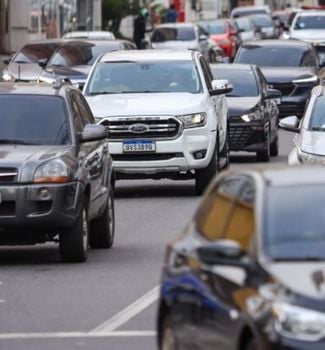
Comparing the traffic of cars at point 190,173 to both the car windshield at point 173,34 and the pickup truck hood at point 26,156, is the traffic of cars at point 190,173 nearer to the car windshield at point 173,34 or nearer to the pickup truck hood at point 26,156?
the pickup truck hood at point 26,156

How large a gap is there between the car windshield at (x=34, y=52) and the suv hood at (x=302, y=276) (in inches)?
1095

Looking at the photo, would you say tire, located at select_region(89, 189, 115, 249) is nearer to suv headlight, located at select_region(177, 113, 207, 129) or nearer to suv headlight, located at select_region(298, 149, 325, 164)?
suv headlight, located at select_region(298, 149, 325, 164)

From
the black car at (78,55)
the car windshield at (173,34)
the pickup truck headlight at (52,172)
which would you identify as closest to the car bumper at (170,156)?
the pickup truck headlight at (52,172)

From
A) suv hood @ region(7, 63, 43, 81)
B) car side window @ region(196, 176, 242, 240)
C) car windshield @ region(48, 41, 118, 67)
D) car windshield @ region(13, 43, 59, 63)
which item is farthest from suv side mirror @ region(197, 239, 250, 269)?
car windshield @ region(13, 43, 59, 63)

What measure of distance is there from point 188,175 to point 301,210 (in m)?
13.8

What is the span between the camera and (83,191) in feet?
50.7

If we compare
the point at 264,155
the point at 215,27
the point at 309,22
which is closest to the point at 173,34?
the point at 309,22

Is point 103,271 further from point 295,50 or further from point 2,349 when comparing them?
point 295,50

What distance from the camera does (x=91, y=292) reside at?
45.6ft

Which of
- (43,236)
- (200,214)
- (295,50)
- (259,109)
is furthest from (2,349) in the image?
(295,50)

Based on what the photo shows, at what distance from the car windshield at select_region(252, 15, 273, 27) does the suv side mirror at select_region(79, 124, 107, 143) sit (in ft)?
179

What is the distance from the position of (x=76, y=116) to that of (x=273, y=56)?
21.1 meters

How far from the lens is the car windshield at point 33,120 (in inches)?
628

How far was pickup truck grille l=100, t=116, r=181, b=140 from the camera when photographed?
851 inches
